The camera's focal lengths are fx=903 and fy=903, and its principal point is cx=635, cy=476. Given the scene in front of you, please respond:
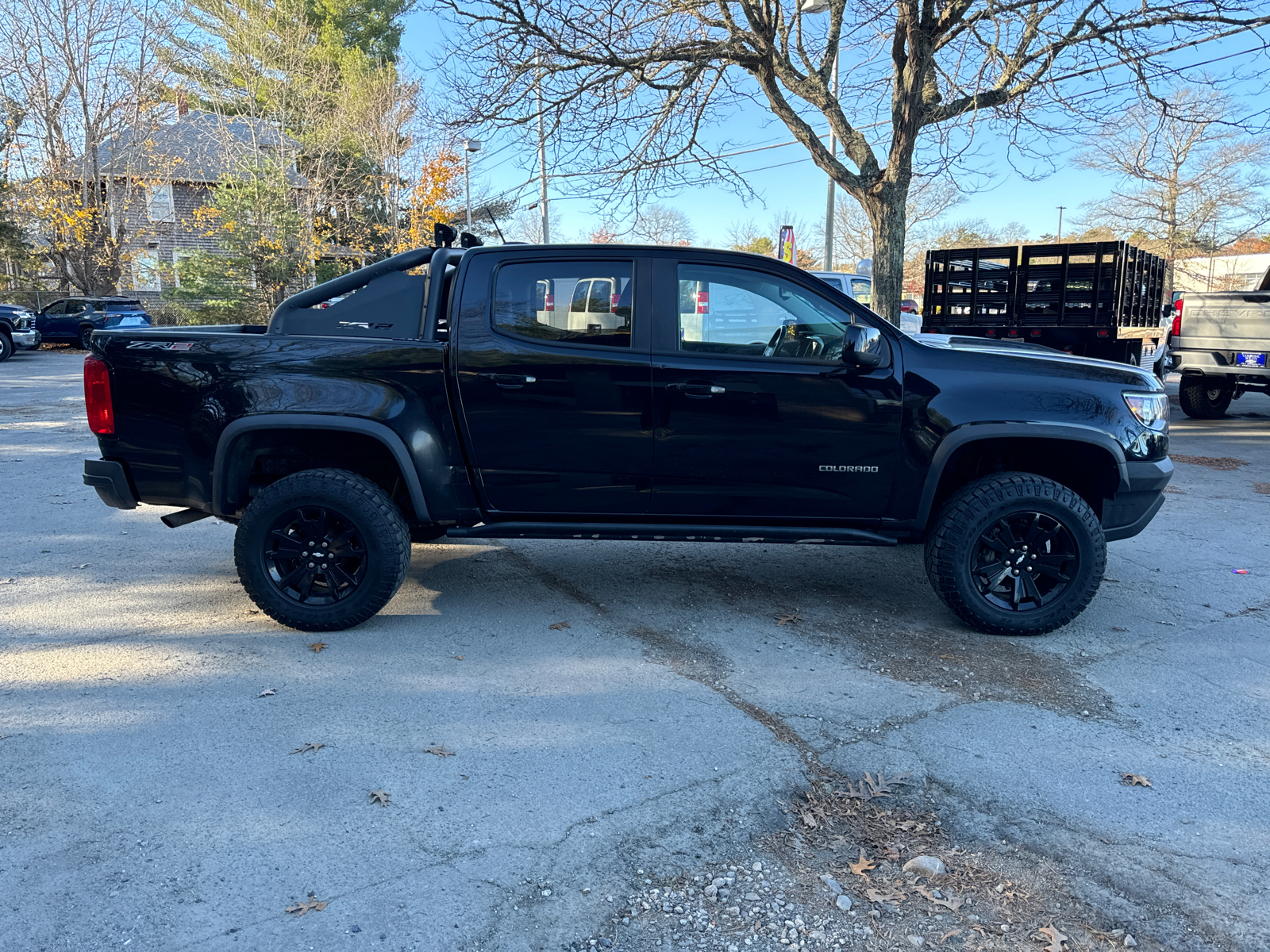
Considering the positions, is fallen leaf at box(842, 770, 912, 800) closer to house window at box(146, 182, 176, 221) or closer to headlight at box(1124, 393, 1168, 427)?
headlight at box(1124, 393, 1168, 427)

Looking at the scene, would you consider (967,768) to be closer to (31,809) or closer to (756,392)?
(756,392)

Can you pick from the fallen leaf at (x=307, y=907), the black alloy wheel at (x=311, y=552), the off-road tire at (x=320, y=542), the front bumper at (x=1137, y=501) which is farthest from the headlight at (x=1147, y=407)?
the fallen leaf at (x=307, y=907)

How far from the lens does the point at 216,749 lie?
3367mm

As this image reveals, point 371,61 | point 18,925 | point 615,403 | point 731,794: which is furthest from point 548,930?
point 371,61

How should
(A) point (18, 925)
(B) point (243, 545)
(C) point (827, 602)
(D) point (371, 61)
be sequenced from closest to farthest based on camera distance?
(A) point (18, 925) → (B) point (243, 545) → (C) point (827, 602) → (D) point (371, 61)

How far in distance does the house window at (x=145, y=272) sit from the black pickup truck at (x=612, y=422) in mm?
29875

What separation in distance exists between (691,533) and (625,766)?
1.58 metres

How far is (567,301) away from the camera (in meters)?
4.58

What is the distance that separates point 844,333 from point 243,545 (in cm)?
313

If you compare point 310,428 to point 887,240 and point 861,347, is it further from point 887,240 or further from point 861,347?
point 887,240

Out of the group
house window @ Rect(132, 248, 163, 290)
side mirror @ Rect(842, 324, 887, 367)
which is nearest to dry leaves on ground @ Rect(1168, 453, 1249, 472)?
side mirror @ Rect(842, 324, 887, 367)

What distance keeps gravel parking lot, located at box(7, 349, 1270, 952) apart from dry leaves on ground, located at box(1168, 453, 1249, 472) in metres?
4.59

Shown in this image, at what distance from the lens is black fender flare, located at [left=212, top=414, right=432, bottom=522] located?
4422 millimetres

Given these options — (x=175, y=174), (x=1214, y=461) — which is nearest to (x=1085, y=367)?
(x=1214, y=461)
